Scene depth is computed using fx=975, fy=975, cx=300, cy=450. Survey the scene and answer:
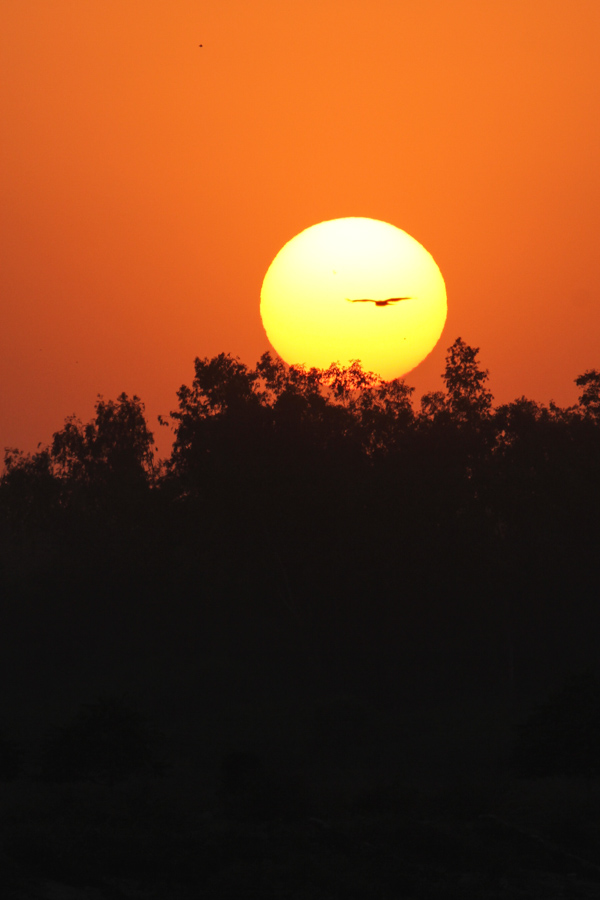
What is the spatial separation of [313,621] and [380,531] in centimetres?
551

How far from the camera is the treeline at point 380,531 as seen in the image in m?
41.9

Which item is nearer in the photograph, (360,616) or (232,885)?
(232,885)

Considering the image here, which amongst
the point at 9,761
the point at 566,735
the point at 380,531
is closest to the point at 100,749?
the point at 9,761

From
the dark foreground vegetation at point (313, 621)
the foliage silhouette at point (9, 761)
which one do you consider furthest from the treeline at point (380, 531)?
the foliage silhouette at point (9, 761)

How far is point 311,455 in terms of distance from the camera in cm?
4244

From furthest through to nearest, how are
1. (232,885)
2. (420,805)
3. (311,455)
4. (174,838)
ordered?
(311,455)
(420,805)
(174,838)
(232,885)

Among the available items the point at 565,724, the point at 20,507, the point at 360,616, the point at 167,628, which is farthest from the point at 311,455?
the point at 565,724

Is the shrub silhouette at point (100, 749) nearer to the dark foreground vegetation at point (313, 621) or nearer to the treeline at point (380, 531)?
the dark foreground vegetation at point (313, 621)

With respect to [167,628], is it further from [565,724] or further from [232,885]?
[232,885]

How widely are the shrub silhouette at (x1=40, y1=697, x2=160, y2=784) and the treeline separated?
1938cm

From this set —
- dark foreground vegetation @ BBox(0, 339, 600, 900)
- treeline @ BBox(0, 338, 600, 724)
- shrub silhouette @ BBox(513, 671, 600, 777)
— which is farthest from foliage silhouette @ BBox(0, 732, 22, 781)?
treeline @ BBox(0, 338, 600, 724)

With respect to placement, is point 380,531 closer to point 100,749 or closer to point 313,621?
point 313,621

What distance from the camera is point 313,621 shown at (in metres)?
43.8

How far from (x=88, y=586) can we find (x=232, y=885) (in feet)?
137
